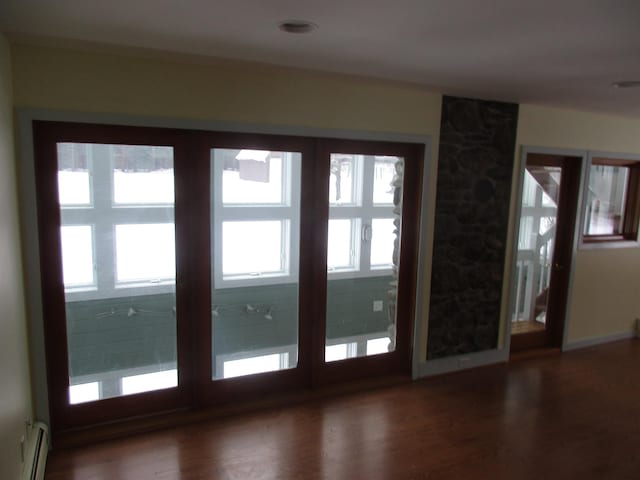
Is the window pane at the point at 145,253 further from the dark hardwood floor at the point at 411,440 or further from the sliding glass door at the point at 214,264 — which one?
the dark hardwood floor at the point at 411,440

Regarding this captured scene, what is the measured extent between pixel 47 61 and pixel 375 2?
1.99m

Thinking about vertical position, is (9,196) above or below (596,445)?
above

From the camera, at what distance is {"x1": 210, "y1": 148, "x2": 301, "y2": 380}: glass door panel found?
339 centimetres

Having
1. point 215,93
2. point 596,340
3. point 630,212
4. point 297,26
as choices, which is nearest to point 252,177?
point 215,93

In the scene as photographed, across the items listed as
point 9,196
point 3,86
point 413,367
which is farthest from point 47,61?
point 413,367

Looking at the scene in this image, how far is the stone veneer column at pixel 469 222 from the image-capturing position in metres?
4.04

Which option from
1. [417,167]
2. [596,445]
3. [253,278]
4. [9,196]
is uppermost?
[417,167]

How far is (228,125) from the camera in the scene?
3184mm

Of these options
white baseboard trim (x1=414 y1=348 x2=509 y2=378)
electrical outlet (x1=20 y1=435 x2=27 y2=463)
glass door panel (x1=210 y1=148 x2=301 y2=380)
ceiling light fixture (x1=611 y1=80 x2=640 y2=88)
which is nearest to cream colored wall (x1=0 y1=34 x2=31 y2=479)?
electrical outlet (x1=20 y1=435 x2=27 y2=463)

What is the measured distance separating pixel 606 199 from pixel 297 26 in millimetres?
4590

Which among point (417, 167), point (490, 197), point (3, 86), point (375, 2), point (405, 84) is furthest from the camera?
point (490, 197)

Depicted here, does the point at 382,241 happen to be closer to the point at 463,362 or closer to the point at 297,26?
the point at 463,362

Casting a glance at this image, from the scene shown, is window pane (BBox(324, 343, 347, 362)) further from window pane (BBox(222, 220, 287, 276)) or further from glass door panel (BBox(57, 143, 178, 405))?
glass door panel (BBox(57, 143, 178, 405))

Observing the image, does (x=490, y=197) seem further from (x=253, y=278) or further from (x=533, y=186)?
(x=253, y=278)
